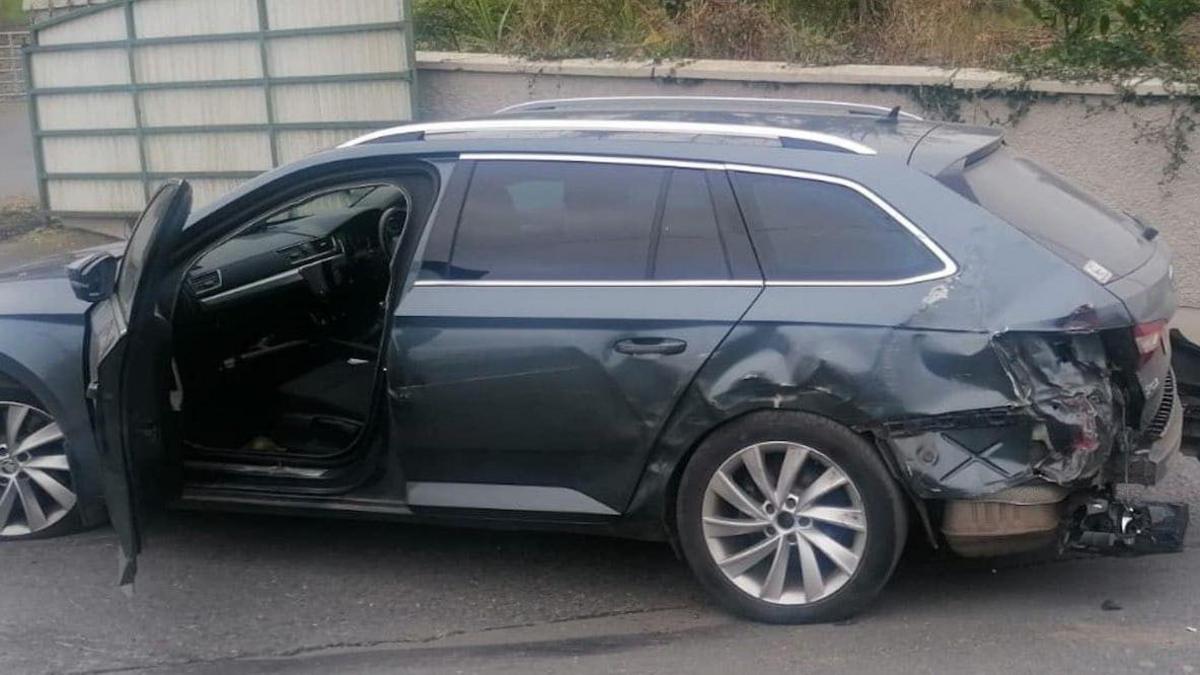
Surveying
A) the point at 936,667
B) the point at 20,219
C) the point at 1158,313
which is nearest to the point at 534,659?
the point at 936,667

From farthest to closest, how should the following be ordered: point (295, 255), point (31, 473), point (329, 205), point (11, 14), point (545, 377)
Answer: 1. point (11, 14)
2. point (329, 205)
3. point (295, 255)
4. point (31, 473)
5. point (545, 377)

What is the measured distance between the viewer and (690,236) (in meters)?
4.91

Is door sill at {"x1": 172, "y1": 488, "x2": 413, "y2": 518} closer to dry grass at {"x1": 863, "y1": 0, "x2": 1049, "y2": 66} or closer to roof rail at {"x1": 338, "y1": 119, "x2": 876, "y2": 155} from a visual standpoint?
roof rail at {"x1": 338, "y1": 119, "x2": 876, "y2": 155}

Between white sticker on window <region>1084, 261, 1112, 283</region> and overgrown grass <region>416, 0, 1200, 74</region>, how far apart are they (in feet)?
16.0

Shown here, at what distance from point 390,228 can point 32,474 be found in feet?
5.80

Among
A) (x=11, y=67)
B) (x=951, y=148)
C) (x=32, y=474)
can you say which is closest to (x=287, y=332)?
(x=32, y=474)

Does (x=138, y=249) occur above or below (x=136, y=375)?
above

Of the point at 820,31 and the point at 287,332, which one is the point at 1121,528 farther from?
the point at 820,31

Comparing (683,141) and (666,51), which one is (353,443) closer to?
(683,141)

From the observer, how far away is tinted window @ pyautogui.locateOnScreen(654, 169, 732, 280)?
4879 millimetres

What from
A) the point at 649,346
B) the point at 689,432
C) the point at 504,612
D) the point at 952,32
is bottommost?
the point at 504,612

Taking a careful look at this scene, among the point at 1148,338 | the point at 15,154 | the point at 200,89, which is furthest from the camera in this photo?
the point at 15,154

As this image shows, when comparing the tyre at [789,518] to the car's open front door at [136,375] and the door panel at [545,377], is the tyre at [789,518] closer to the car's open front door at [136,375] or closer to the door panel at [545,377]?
the door panel at [545,377]

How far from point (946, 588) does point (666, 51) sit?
574 centimetres
